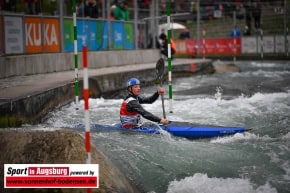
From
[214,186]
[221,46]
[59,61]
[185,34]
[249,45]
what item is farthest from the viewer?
[185,34]

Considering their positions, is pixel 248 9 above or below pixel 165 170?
above

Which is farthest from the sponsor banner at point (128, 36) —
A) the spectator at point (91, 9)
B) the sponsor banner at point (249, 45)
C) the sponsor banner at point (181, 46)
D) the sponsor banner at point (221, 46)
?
the sponsor banner at point (181, 46)

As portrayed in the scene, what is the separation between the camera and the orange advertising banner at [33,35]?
13.7 m

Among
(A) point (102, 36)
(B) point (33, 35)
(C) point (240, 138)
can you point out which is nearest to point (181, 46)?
(A) point (102, 36)

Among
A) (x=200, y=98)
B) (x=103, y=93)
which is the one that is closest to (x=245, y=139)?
(x=200, y=98)

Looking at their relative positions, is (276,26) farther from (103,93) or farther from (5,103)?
(5,103)

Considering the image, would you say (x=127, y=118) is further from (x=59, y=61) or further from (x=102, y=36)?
(x=102, y=36)

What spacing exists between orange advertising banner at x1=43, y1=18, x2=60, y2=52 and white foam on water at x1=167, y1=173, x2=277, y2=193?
9.49m

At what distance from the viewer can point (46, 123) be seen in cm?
953

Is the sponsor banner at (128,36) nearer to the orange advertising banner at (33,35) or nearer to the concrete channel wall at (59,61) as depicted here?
the concrete channel wall at (59,61)

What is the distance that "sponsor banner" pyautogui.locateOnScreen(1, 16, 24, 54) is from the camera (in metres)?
12.7

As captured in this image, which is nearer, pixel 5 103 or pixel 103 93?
pixel 5 103

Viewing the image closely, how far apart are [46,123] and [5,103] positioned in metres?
1.75

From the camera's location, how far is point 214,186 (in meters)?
6.03
